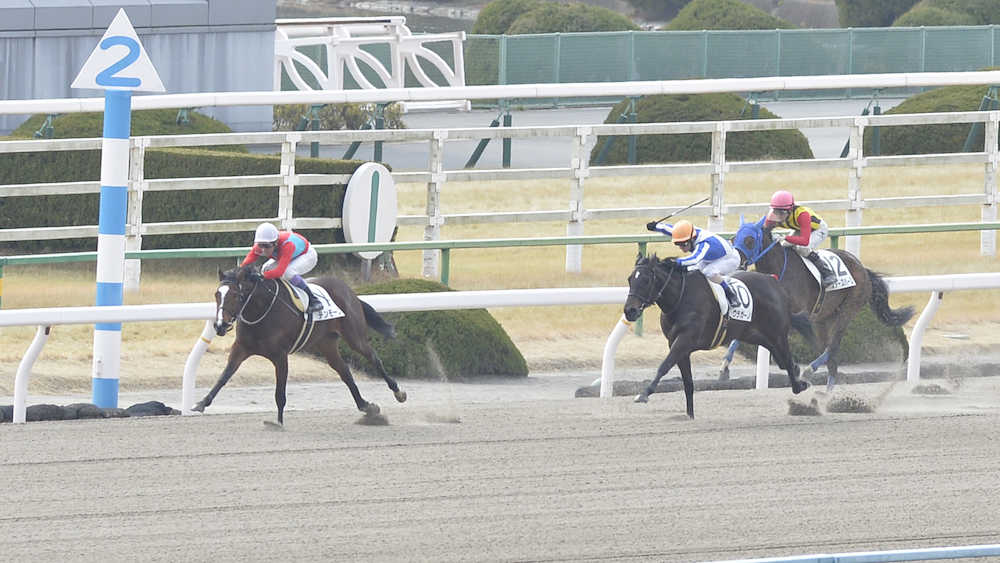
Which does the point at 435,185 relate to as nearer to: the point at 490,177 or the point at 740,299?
the point at 490,177

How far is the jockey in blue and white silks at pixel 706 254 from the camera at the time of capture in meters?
9.13

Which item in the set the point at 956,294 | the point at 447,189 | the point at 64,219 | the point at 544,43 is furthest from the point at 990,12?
the point at 64,219

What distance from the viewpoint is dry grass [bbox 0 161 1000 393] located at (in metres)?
10.8

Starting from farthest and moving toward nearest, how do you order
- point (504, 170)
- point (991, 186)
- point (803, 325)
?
point (991, 186)
point (504, 170)
point (803, 325)

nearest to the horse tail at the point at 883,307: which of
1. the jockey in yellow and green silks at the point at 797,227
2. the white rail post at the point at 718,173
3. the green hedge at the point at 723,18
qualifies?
the jockey in yellow and green silks at the point at 797,227

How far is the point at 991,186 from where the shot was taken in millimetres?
Result: 15500

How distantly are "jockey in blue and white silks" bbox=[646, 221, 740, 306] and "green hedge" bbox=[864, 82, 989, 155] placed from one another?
1042 centimetres

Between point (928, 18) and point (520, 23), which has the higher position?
point (928, 18)

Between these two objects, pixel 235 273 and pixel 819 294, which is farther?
pixel 819 294

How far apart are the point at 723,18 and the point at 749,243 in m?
20.2

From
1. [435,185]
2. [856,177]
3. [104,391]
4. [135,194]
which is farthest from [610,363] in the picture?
[856,177]

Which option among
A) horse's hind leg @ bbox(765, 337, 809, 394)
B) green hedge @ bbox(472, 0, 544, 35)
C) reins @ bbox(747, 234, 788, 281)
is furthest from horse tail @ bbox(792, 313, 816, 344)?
green hedge @ bbox(472, 0, 544, 35)

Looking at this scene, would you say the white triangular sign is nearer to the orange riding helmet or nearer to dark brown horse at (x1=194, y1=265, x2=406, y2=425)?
dark brown horse at (x1=194, y1=265, x2=406, y2=425)

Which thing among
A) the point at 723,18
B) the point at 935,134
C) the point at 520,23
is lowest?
the point at 935,134
